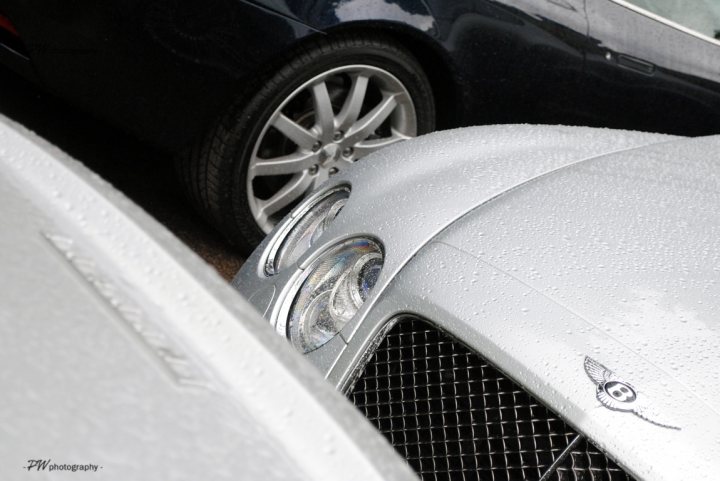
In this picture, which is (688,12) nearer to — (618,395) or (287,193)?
(287,193)

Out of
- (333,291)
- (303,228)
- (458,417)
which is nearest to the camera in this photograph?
(458,417)

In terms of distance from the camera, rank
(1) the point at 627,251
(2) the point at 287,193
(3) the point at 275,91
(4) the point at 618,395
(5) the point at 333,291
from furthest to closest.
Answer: (2) the point at 287,193
(3) the point at 275,91
(5) the point at 333,291
(1) the point at 627,251
(4) the point at 618,395

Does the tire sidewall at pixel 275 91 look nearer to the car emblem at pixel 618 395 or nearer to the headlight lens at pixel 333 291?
the headlight lens at pixel 333 291

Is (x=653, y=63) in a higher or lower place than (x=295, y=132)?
higher

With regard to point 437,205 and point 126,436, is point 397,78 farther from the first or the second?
point 126,436

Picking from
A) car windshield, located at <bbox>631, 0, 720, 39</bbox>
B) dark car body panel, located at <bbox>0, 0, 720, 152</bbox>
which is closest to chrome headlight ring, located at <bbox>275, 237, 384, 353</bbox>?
dark car body panel, located at <bbox>0, 0, 720, 152</bbox>

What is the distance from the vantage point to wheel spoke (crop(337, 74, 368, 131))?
2.96 metres

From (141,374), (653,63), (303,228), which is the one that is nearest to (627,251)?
(303,228)

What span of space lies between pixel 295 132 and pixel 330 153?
0.17m

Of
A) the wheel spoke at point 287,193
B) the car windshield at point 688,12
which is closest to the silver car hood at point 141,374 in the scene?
the wheel spoke at point 287,193

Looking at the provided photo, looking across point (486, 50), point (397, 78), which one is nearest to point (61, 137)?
point (397, 78)

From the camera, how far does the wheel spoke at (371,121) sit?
303 cm

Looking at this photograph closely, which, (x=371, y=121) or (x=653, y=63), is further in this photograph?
(x=653, y=63)

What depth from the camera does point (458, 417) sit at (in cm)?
155
